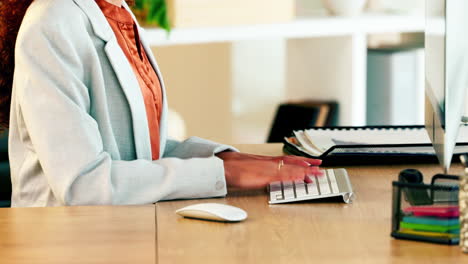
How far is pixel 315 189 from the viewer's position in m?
1.58

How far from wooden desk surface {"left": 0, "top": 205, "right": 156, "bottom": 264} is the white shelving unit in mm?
2180

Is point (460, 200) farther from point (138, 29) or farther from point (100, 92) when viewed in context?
point (138, 29)

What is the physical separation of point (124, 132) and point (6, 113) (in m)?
0.32

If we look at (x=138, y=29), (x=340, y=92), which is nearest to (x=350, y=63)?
(x=340, y=92)

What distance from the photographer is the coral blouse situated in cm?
181

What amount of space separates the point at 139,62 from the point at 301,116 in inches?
83.6

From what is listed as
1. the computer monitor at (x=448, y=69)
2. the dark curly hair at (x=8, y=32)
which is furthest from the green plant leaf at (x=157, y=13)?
the computer monitor at (x=448, y=69)

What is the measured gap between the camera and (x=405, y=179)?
1.42 m

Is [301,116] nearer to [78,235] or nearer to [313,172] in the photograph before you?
[313,172]

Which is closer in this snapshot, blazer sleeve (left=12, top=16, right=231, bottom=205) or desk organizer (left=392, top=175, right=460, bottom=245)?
desk organizer (left=392, top=175, right=460, bottom=245)

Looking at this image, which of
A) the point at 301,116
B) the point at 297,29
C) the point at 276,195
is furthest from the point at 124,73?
the point at 301,116

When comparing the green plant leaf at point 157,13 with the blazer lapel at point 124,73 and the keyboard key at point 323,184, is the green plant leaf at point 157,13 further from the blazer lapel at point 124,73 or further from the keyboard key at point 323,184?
the keyboard key at point 323,184

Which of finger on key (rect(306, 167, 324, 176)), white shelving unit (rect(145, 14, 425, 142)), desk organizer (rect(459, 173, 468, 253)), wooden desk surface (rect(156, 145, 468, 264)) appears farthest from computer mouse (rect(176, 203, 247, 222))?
white shelving unit (rect(145, 14, 425, 142))

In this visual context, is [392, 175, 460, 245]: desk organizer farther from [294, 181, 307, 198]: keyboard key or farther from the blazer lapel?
the blazer lapel
